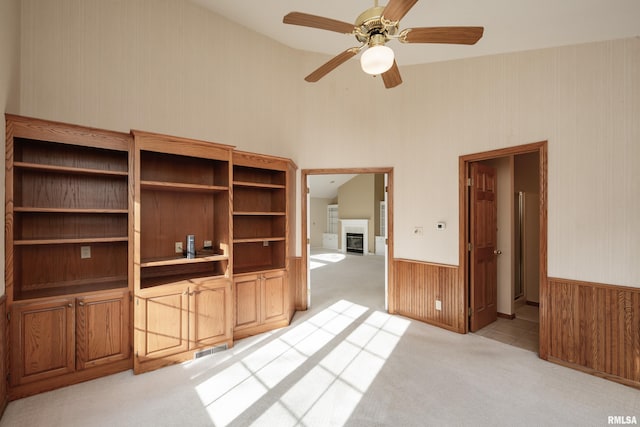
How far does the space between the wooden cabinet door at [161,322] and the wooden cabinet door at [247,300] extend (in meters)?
0.58

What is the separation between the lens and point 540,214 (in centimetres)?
288

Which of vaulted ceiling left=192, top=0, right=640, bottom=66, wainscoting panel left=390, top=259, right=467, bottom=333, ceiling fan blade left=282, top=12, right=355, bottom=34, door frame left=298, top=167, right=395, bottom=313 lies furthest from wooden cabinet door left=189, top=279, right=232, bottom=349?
vaulted ceiling left=192, top=0, right=640, bottom=66

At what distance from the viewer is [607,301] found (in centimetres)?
251

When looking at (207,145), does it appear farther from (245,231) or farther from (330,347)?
(330,347)

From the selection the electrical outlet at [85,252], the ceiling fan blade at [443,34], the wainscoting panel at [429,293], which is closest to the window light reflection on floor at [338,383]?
the wainscoting panel at [429,293]

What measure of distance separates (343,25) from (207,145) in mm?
1772

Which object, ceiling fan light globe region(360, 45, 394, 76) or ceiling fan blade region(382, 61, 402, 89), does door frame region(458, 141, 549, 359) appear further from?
ceiling fan light globe region(360, 45, 394, 76)

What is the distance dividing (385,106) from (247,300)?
3259 millimetres

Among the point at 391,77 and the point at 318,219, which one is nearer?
the point at 391,77

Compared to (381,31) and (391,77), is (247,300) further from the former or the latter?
(381,31)

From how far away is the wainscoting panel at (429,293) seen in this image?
349 centimetres

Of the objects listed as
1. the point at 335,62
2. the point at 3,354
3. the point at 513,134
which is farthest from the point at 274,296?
the point at 513,134

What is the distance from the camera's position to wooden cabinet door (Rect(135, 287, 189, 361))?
2.57m

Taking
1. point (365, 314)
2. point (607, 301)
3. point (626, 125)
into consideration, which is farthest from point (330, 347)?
point (626, 125)
